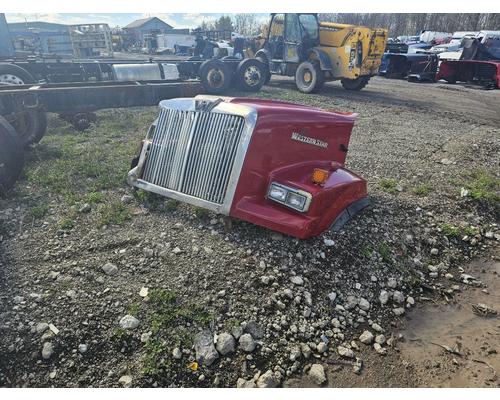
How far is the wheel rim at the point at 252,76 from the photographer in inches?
509

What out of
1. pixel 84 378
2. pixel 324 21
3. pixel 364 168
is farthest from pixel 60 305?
pixel 324 21

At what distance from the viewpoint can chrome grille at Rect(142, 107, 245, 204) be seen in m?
3.63

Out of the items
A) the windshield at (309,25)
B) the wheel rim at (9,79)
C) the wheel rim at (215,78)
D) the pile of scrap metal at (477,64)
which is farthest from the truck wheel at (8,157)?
the pile of scrap metal at (477,64)

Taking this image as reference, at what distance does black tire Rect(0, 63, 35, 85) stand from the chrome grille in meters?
7.47

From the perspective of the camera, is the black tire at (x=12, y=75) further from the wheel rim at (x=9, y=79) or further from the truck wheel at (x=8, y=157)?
the truck wheel at (x=8, y=157)

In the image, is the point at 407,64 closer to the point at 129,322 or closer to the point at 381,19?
the point at 381,19

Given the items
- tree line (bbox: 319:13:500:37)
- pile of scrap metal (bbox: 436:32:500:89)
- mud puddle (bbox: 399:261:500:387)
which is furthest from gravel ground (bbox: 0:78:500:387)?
pile of scrap metal (bbox: 436:32:500:89)

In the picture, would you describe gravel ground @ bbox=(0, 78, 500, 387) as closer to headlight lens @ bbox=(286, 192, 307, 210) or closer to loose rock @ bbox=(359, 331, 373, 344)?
loose rock @ bbox=(359, 331, 373, 344)

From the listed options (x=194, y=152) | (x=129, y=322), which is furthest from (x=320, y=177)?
(x=129, y=322)

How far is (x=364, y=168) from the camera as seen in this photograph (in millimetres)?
6156

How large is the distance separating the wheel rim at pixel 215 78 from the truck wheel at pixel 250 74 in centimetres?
81

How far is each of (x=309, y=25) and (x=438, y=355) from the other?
1293cm
